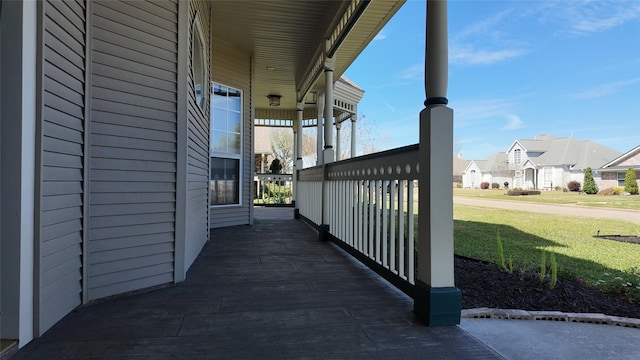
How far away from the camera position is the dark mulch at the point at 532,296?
2.20 meters

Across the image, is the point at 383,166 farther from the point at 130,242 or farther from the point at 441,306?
the point at 130,242

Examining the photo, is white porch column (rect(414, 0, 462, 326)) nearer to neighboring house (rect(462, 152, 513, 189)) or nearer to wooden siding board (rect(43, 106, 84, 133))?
wooden siding board (rect(43, 106, 84, 133))

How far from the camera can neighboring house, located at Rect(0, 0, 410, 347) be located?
1567 millimetres

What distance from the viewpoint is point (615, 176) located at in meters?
18.0

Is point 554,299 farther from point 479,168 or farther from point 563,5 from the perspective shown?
point 479,168

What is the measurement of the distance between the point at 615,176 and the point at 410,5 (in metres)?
20.2

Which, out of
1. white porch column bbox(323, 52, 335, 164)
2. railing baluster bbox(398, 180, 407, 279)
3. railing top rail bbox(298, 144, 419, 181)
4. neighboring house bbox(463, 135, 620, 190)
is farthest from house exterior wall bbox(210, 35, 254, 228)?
neighboring house bbox(463, 135, 620, 190)

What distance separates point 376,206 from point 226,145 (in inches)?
136

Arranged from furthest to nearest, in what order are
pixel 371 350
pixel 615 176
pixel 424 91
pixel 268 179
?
pixel 615 176 < pixel 268 179 < pixel 424 91 < pixel 371 350

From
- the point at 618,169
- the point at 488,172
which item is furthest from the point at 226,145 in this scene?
the point at 488,172

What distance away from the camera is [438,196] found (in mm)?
1928

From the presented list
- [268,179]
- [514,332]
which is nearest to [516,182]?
[268,179]

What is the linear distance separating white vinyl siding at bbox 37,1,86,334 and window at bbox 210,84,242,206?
3257 mm

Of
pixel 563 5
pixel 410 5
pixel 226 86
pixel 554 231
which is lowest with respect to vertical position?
pixel 554 231
